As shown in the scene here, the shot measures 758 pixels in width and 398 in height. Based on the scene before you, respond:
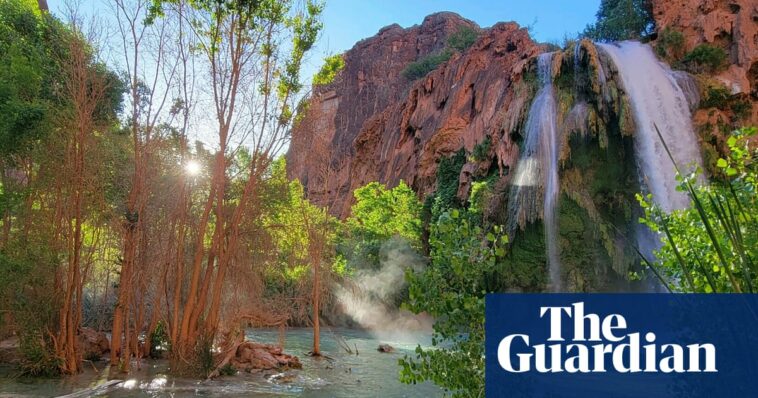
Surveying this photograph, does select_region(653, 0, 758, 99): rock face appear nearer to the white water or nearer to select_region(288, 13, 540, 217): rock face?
the white water

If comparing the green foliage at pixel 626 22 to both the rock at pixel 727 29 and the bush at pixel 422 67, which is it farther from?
the bush at pixel 422 67

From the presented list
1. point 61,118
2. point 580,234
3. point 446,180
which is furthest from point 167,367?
point 446,180

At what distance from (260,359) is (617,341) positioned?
12.5 meters

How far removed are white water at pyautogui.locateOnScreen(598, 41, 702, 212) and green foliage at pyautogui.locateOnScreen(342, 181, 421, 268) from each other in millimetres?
14920

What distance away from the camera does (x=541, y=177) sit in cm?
2194

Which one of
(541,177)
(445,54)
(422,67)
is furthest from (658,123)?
(422,67)

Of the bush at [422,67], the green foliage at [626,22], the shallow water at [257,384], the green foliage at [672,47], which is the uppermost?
the bush at [422,67]

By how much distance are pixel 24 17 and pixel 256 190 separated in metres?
7.81

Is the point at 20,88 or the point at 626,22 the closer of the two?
the point at 20,88

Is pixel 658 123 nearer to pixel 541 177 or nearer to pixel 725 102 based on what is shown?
pixel 725 102

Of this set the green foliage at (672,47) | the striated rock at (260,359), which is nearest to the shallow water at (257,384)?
the striated rock at (260,359)

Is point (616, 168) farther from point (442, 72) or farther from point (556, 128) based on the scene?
point (442, 72)

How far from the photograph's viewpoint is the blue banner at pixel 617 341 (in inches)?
123

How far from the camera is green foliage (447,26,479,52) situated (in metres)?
58.0
